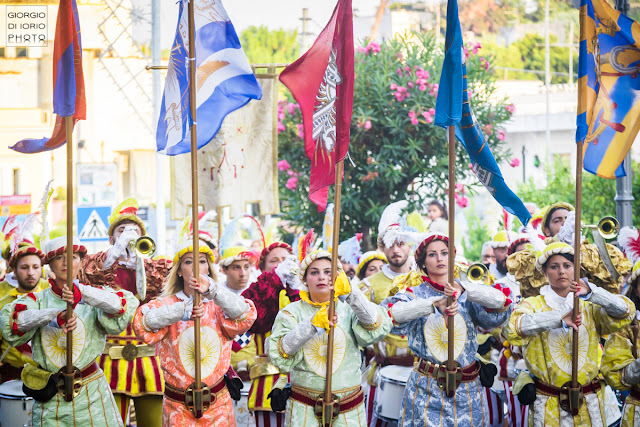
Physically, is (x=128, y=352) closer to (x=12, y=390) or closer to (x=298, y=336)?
(x=12, y=390)

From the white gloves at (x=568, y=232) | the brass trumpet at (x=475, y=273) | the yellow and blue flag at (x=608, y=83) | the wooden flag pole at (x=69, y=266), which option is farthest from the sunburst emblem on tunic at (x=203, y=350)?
the white gloves at (x=568, y=232)

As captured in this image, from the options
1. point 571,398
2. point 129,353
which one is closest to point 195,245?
point 129,353

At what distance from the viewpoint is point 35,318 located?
6012 millimetres

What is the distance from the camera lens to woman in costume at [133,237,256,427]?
18.9ft

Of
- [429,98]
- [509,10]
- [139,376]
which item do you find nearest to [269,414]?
[139,376]

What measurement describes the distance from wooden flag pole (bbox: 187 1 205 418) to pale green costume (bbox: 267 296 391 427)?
49 centimetres

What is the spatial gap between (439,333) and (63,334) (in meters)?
2.62

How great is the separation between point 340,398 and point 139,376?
7.43 feet

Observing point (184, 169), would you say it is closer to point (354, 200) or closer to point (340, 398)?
point (354, 200)

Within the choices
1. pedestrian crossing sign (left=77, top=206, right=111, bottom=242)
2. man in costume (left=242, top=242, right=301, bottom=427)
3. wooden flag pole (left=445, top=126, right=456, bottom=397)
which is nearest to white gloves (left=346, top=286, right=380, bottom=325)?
wooden flag pole (left=445, top=126, right=456, bottom=397)

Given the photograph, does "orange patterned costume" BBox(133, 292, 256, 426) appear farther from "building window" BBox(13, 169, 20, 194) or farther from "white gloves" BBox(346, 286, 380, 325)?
"building window" BBox(13, 169, 20, 194)

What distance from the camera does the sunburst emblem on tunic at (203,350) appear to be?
5.89 meters

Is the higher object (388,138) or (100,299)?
(388,138)

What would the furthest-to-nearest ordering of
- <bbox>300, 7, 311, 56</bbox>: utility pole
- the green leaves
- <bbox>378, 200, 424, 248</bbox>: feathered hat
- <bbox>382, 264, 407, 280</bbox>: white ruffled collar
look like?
<bbox>300, 7, 311, 56</bbox>: utility pole
the green leaves
<bbox>382, 264, 407, 280</bbox>: white ruffled collar
<bbox>378, 200, 424, 248</bbox>: feathered hat
